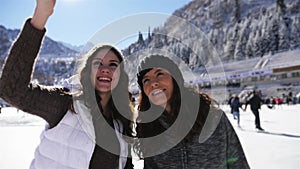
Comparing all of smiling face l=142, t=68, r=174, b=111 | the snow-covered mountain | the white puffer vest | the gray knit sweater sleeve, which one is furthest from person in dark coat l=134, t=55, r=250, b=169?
the snow-covered mountain

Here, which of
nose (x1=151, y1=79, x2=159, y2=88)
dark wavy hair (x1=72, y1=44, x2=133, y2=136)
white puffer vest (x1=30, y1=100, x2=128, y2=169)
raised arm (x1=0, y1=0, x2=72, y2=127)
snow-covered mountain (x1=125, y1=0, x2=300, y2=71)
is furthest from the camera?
snow-covered mountain (x1=125, y1=0, x2=300, y2=71)

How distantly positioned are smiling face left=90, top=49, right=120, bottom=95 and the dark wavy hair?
18mm

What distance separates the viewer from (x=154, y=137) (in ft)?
5.07

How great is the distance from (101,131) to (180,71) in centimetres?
54

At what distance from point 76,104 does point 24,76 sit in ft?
0.88

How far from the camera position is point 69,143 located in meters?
1.31

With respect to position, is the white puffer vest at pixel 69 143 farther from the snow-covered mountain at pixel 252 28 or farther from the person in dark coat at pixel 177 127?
the snow-covered mountain at pixel 252 28

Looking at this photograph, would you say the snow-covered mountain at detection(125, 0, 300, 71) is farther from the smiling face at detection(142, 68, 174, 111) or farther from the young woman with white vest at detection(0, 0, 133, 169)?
the young woman with white vest at detection(0, 0, 133, 169)

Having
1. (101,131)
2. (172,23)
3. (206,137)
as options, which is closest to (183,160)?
(206,137)

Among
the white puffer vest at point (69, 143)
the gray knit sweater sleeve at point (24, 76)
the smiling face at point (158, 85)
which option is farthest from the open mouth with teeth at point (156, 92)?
the gray knit sweater sleeve at point (24, 76)

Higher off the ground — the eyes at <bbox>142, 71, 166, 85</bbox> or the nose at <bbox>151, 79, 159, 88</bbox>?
the eyes at <bbox>142, 71, 166, 85</bbox>

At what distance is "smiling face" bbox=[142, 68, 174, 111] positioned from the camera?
1.54m

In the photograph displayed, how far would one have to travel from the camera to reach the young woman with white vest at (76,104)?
3.81 ft

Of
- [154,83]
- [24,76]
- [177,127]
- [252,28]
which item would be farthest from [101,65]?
[252,28]
